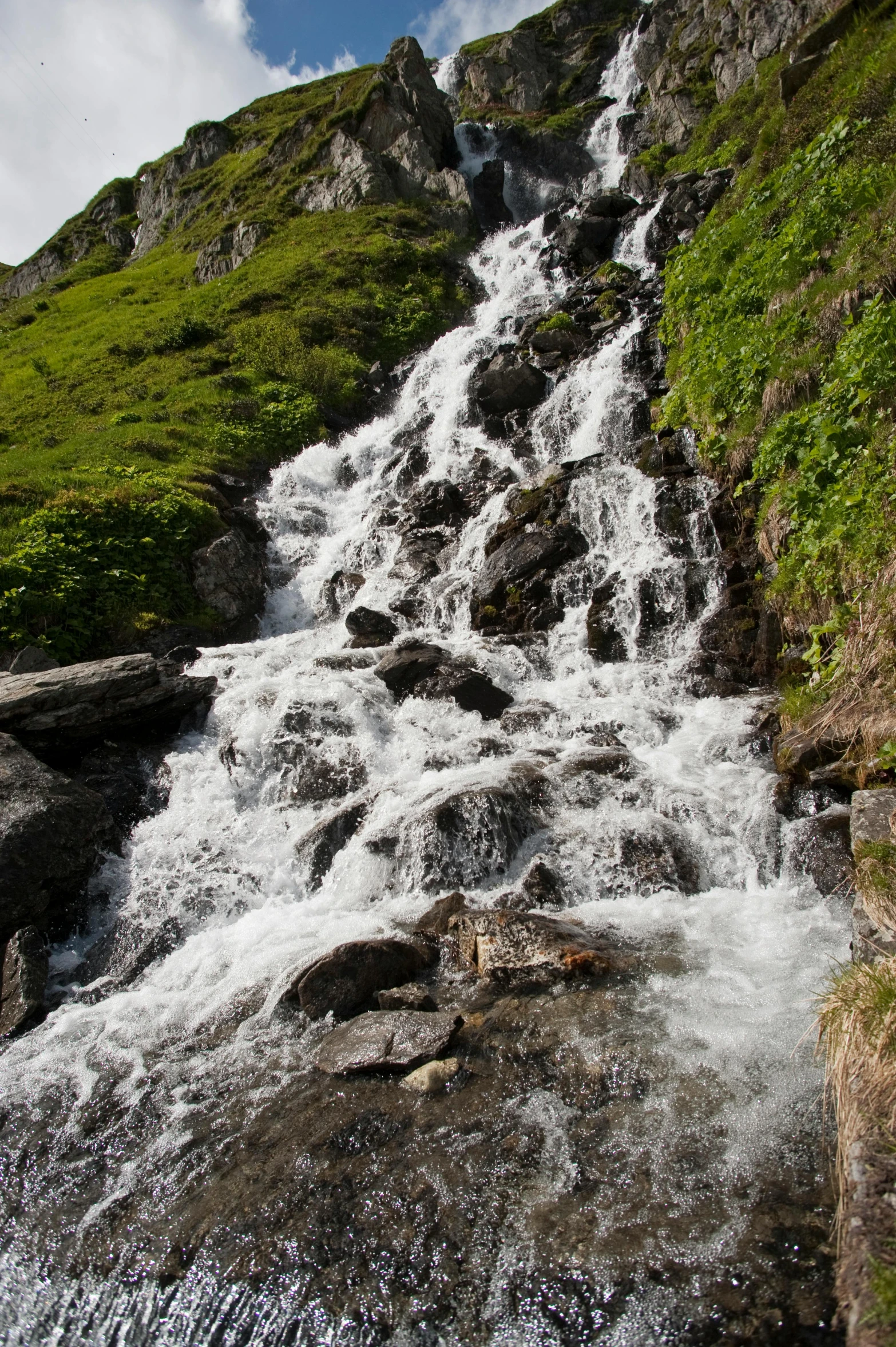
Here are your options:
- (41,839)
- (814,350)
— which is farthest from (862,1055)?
(814,350)

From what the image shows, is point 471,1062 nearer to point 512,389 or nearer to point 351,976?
point 351,976

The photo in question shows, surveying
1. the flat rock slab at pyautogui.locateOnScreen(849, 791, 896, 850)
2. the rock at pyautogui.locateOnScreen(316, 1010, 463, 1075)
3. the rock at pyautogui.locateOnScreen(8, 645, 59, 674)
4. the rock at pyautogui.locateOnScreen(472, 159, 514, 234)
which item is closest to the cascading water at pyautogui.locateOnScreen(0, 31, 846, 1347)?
the rock at pyautogui.locateOnScreen(316, 1010, 463, 1075)

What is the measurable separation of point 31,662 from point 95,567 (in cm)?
420

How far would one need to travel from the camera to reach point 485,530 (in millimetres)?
17984

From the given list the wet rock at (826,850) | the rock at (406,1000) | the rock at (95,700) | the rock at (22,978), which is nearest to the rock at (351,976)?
the rock at (406,1000)

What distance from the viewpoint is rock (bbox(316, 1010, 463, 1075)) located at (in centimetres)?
551

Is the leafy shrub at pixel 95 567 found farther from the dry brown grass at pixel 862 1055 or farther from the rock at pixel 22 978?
the dry brown grass at pixel 862 1055

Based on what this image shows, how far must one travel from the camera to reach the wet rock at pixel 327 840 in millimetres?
9531

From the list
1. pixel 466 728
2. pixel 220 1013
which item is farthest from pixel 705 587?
pixel 220 1013

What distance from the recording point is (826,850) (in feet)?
24.5

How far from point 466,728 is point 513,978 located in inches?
236

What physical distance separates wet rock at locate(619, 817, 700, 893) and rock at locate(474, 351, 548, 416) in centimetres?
1824

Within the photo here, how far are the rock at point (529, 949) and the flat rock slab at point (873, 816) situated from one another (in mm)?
2462

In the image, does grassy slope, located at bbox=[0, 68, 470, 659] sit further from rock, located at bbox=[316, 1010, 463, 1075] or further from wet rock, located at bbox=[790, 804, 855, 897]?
wet rock, located at bbox=[790, 804, 855, 897]
